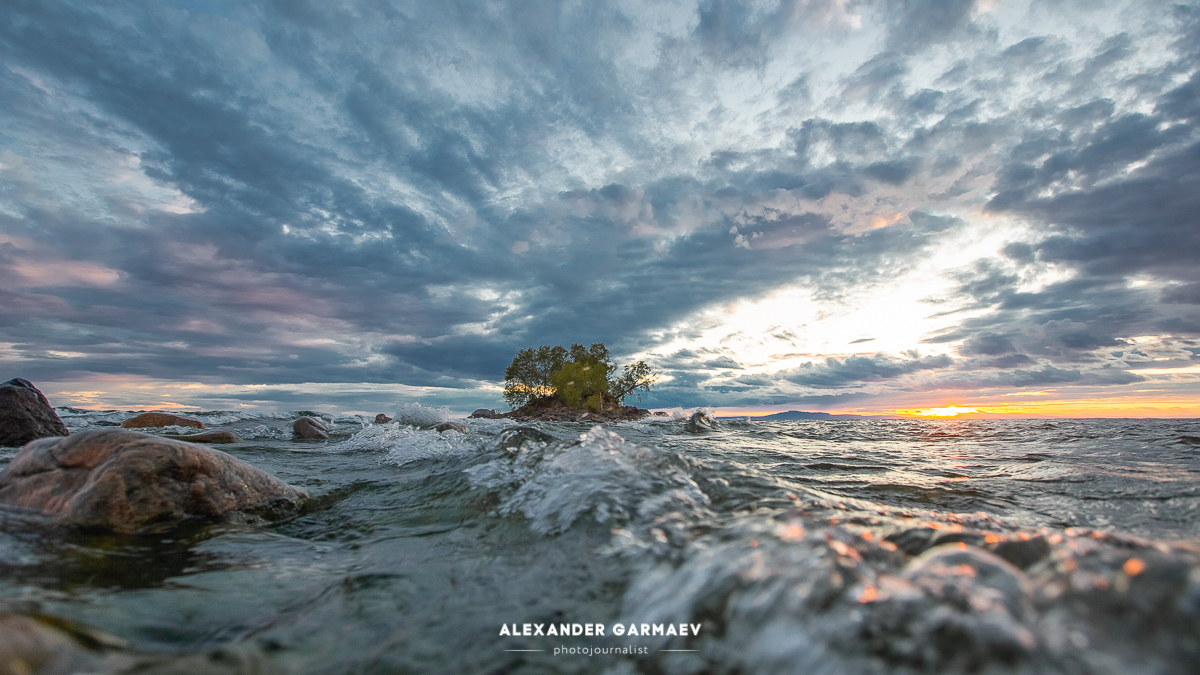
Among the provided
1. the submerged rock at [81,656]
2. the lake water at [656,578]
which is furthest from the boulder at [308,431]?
the submerged rock at [81,656]

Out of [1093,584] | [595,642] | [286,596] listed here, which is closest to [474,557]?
[286,596]

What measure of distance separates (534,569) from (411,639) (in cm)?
96

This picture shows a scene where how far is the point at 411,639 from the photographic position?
2.17m

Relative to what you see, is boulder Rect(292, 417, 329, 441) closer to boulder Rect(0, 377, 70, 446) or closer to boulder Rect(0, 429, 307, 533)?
boulder Rect(0, 377, 70, 446)

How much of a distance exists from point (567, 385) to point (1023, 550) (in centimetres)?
6120

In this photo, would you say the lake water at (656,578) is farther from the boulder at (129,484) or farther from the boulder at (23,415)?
the boulder at (23,415)

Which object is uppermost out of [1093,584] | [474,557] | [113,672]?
[1093,584]

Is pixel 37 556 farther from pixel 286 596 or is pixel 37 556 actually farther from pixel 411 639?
pixel 411 639

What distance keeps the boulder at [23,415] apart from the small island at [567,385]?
5022cm

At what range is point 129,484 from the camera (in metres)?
3.99

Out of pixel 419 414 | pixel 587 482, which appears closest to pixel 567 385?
pixel 419 414

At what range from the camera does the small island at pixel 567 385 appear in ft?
206

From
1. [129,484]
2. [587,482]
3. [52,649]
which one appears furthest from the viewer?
[587,482]

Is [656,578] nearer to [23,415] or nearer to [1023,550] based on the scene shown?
[1023,550]
